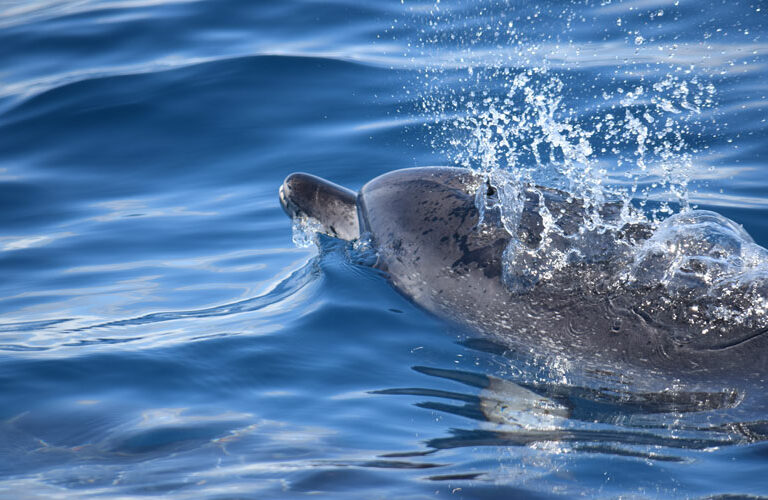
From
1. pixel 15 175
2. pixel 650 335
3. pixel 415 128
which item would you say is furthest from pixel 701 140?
pixel 15 175

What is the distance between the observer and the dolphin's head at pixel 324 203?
651 centimetres

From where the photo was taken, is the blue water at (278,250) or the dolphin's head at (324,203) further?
the dolphin's head at (324,203)

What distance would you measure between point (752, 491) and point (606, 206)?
2300 millimetres

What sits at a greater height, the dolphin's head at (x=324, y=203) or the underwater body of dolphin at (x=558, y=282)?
the dolphin's head at (x=324, y=203)

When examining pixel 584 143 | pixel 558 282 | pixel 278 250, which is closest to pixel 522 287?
pixel 558 282

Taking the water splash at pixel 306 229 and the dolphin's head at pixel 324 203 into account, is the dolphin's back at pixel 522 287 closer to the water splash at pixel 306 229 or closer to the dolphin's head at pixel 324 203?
the dolphin's head at pixel 324 203

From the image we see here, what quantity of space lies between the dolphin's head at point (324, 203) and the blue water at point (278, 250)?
0.67ft

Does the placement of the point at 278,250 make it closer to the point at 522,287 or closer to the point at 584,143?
the point at 522,287

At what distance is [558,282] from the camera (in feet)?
17.3

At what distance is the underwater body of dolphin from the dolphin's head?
0.30m

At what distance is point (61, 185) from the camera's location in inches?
389

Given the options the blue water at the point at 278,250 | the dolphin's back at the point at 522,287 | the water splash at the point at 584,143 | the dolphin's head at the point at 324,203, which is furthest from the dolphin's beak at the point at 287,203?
the water splash at the point at 584,143

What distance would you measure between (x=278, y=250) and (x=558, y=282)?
335 cm

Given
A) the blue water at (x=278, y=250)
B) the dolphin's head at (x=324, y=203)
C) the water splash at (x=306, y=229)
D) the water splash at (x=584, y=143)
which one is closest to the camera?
the blue water at (x=278, y=250)
